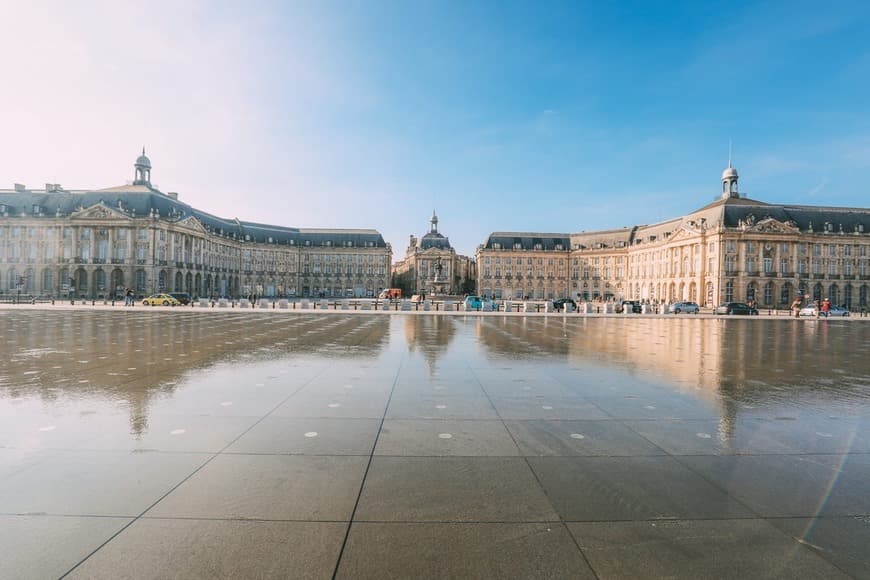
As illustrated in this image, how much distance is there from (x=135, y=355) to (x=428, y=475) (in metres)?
12.5

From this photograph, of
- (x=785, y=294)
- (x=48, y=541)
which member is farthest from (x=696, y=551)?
(x=785, y=294)

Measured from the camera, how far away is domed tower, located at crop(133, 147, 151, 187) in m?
85.9

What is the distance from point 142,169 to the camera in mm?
86750

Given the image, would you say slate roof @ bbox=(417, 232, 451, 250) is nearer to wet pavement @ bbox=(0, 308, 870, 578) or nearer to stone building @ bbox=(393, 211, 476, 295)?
stone building @ bbox=(393, 211, 476, 295)

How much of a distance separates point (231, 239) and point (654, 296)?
102 m

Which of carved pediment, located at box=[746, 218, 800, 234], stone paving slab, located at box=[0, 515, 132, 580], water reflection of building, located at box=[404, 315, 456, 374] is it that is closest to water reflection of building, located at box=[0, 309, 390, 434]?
water reflection of building, located at box=[404, 315, 456, 374]

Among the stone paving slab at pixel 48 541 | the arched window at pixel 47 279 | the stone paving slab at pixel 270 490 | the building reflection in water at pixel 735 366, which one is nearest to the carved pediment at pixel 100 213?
the arched window at pixel 47 279

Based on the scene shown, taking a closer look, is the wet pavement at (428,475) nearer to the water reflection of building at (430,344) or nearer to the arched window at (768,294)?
the water reflection of building at (430,344)

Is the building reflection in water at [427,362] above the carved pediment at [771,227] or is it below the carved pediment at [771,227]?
below

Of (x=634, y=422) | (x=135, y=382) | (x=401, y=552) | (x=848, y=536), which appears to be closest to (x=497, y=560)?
(x=401, y=552)

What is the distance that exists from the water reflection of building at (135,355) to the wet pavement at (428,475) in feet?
0.45

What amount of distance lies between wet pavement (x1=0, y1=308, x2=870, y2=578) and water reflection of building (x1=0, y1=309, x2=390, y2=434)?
0.14 m

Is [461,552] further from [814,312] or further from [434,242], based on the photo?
[434,242]

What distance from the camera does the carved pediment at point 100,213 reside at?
80.0 m
